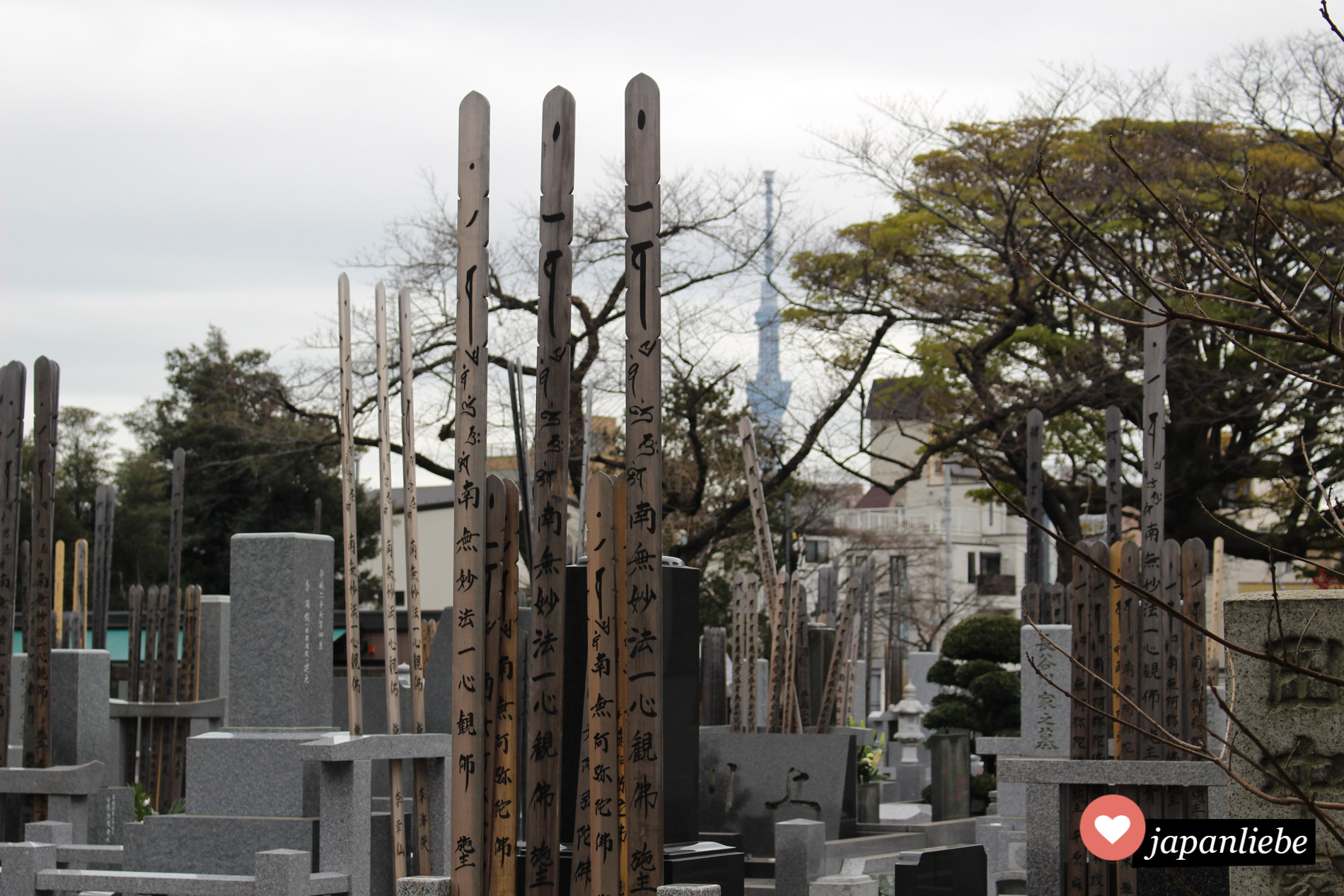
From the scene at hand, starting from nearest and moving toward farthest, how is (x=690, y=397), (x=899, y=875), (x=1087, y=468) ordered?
(x=899, y=875)
(x=690, y=397)
(x=1087, y=468)

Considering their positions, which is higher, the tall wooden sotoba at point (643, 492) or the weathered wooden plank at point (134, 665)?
the tall wooden sotoba at point (643, 492)

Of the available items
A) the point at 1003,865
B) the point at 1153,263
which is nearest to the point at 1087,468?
the point at 1153,263

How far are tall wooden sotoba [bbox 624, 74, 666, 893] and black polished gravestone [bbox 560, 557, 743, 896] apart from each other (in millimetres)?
1263

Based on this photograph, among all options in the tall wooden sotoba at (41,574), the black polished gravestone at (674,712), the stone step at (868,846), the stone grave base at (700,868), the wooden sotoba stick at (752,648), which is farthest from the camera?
the wooden sotoba stick at (752,648)

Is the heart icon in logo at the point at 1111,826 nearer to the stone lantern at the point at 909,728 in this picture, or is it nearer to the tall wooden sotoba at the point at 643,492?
the tall wooden sotoba at the point at 643,492

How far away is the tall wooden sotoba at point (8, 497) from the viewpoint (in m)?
7.31

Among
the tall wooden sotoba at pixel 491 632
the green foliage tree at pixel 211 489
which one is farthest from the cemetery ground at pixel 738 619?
the green foliage tree at pixel 211 489

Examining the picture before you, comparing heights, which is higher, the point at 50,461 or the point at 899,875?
the point at 50,461

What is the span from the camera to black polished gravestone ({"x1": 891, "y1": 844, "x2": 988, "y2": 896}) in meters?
6.18

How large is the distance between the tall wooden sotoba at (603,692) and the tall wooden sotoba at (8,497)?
488cm

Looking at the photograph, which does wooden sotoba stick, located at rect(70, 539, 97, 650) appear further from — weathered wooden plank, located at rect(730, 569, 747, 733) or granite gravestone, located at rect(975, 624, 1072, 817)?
granite gravestone, located at rect(975, 624, 1072, 817)

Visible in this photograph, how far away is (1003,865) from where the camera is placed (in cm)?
881

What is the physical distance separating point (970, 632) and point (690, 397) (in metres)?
5.32

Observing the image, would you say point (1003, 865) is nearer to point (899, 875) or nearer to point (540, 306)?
point (899, 875)
